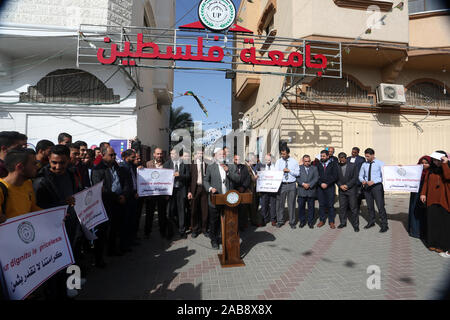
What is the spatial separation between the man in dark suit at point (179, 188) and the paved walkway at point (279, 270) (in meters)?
0.49

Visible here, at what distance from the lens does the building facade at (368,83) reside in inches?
337

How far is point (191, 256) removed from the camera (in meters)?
4.04

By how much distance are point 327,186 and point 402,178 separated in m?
1.55

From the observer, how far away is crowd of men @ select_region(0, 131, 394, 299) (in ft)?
7.90

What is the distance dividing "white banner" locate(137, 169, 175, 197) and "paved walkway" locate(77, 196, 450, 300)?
1.04 metres

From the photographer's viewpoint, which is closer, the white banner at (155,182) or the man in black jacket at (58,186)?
the man in black jacket at (58,186)

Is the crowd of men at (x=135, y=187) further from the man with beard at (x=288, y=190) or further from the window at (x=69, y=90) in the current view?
the window at (x=69, y=90)

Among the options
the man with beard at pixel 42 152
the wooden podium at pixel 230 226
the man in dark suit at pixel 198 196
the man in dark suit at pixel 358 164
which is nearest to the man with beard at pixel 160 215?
the man in dark suit at pixel 198 196

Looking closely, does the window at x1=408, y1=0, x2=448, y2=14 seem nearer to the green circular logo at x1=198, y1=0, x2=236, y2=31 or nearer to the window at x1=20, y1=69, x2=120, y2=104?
the green circular logo at x1=198, y1=0, x2=236, y2=31

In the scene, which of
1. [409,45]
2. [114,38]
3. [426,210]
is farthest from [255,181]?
[409,45]

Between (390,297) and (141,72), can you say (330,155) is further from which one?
(141,72)

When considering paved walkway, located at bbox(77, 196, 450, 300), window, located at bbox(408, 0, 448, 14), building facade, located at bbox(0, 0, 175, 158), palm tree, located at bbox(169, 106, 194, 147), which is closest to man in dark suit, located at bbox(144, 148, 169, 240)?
paved walkway, located at bbox(77, 196, 450, 300)

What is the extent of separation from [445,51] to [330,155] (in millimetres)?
7855

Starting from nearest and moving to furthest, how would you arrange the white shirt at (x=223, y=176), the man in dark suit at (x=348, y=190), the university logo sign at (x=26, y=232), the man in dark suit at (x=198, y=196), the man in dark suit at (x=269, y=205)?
the university logo sign at (x=26, y=232) → the white shirt at (x=223, y=176) → the man in dark suit at (x=198, y=196) → the man in dark suit at (x=348, y=190) → the man in dark suit at (x=269, y=205)
